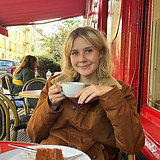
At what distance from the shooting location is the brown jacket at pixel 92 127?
1179mm

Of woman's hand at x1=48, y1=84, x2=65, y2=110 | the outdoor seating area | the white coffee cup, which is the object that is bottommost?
the outdoor seating area

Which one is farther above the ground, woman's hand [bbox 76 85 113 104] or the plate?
woman's hand [bbox 76 85 113 104]

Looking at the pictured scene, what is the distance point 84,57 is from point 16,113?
33.9 inches

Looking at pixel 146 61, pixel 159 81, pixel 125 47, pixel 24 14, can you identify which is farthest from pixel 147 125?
pixel 24 14

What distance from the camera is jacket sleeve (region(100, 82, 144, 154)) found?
114 cm

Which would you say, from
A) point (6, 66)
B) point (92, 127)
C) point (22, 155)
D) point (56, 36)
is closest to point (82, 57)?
point (92, 127)

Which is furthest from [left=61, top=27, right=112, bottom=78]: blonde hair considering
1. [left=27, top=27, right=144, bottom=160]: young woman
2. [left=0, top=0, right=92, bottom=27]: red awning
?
[left=0, top=0, right=92, bottom=27]: red awning

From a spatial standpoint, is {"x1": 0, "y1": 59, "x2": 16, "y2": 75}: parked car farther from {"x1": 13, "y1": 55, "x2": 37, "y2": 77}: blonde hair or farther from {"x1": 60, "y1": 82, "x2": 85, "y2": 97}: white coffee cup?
{"x1": 60, "y1": 82, "x2": 85, "y2": 97}: white coffee cup

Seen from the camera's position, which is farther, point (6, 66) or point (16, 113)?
point (6, 66)

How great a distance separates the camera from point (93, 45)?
1.43 m

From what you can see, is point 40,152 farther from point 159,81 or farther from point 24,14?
point 24,14

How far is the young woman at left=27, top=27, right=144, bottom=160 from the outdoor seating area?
14.4 inches

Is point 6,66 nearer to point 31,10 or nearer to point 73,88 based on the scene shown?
point 31,10

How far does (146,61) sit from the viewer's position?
6.90 ft
